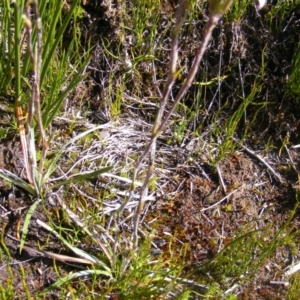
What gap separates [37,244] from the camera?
4.71ft

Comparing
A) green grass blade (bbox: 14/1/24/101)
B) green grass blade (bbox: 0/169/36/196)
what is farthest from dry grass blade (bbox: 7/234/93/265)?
green grass blade (bbox: 14/1/24/101)

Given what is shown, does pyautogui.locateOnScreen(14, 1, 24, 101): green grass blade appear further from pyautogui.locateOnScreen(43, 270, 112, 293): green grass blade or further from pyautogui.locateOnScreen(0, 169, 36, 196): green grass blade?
pyautogui.locateOnScreen(43, 270, 112, 293): green grass blade

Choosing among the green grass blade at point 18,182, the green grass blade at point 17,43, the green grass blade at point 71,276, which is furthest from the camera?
the green grass blade at point 18,182

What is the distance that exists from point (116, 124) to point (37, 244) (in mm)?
521

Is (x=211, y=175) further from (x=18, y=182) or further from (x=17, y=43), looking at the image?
(x=17, y=43)

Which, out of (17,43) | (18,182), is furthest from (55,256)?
(17,43)

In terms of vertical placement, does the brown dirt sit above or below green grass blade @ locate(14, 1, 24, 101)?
below

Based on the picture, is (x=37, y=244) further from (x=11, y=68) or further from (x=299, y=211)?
(x=299, y=211)

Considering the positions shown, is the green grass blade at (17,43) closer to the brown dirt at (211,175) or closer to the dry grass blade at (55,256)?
the brown dirt at (211,175)

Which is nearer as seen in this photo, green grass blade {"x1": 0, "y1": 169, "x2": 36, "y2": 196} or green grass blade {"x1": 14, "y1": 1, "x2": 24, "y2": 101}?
green grass blade {"x1": 14, "y1": 1, "x2": 24, "y2": 101}

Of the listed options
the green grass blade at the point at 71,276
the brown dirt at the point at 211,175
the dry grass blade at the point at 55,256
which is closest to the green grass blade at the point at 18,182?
the brown dirt at the point at 211,175

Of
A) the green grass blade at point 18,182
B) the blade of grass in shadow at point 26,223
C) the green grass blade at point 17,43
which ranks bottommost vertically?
the blade of grass in shadow at point 26,223

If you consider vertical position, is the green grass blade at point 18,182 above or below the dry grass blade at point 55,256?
above

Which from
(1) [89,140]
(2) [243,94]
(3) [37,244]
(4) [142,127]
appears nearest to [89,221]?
(3) [37,244]
